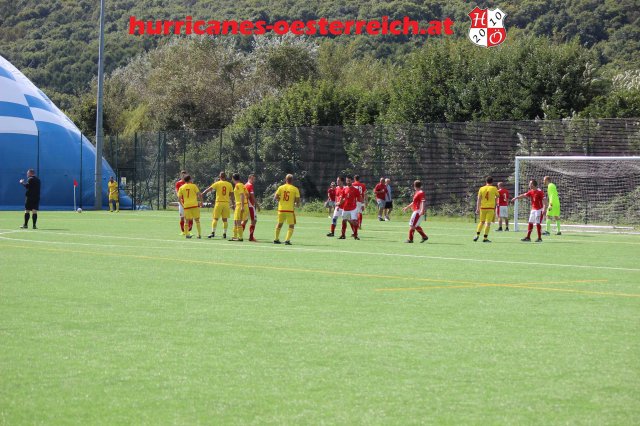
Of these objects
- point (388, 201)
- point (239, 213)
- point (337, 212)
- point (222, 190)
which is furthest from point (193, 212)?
point (388, 201)

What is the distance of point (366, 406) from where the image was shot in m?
7.59

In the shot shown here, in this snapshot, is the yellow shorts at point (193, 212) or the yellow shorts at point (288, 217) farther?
the yellow shorts at point (193, 212)

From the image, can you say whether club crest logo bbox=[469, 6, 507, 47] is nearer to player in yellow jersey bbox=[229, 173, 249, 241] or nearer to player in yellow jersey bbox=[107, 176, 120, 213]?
player in yellow jersey bbox=[107, 176, 120, 213]

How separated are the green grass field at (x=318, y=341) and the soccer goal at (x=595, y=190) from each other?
56.1 ft

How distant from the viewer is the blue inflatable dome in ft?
184

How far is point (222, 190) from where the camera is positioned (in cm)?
2902

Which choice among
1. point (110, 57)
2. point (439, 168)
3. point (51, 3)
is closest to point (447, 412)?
point (439, 168)

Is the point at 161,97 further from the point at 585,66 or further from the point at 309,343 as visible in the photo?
the point at 309,343

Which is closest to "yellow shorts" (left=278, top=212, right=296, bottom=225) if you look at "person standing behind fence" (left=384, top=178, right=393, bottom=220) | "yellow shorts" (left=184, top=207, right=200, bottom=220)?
"yellow shorts" (left=184, top=207, right=200, bottom=220)

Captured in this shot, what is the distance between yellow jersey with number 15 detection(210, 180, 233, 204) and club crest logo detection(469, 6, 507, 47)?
3552 centimetres

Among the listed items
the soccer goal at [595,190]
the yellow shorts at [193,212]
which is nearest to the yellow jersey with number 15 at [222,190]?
the yellow shorts at [193,212]

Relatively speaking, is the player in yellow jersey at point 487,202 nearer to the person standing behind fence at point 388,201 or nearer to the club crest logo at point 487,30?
the person standing behind fence at point 388,201

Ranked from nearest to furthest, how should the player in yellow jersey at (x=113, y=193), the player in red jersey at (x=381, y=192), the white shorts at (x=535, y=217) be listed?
the white shorts at (x=535, y=217)
the player in red jersey at (x=381, y=192)
the player in yellow jersey at (x=113, y=193)

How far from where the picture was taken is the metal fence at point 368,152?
41594mm
